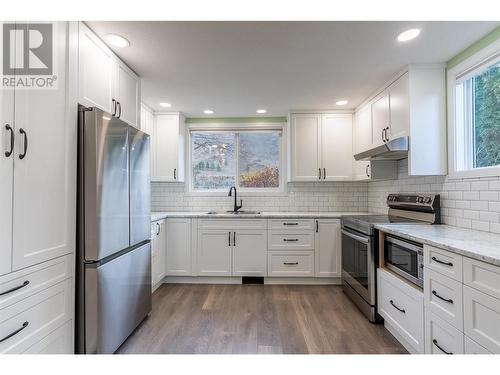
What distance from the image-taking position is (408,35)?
1.80 m

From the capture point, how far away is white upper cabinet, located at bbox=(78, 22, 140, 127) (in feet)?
5.47

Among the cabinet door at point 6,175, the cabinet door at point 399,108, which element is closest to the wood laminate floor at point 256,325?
the cabinet door at point 6,175

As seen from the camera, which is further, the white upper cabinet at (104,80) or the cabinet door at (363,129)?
the cabinet door at (363,129)

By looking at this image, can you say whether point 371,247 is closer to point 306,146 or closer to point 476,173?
point 476,173

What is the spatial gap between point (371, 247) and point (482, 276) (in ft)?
3.56

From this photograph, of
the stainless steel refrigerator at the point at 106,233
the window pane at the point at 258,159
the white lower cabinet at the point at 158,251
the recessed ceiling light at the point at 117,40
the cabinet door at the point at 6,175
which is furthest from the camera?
the window pane at the point at 258,159

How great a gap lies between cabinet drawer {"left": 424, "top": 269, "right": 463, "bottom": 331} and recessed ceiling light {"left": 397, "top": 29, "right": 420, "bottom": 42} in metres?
1.63

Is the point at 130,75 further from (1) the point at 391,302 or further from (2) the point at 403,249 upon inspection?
(1) the point at 391,302

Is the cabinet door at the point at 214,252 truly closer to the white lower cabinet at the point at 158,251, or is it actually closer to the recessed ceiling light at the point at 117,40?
the white lower cabinet at the point at 158,251

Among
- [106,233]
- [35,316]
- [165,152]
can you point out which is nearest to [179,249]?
[165,152]

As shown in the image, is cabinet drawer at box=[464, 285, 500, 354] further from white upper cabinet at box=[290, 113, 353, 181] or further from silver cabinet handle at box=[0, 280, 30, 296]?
white upper cabinet at box=[290, 113, 353, 181]

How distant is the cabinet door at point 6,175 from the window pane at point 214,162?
2831 mm

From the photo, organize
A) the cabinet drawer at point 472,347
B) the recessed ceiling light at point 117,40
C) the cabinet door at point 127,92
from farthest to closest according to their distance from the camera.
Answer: the cabinet door at point 127,92, the recessed ceiling light at point 117,40, the cabinet drawer at point 472,347

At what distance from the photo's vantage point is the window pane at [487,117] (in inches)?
75.0
